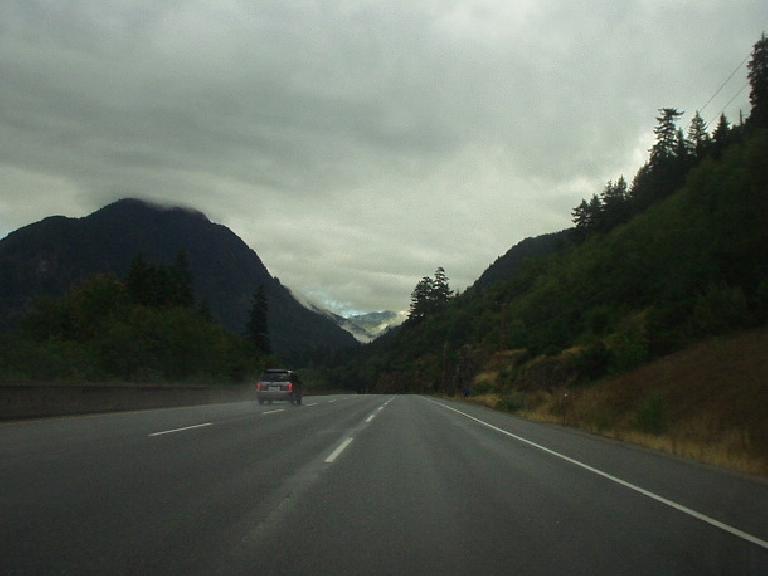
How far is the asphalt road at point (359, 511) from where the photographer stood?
20.0 feet

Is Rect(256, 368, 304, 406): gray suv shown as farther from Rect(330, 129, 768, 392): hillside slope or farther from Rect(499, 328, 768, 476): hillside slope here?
Rect(330, 129, 768, 392): hillside slope

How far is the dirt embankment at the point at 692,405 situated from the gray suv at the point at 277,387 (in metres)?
12.1

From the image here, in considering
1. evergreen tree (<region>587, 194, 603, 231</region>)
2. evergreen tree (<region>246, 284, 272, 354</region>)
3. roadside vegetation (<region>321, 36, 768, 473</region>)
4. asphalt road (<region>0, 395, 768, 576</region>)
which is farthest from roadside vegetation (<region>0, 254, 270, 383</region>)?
evergreen tree (<region>587, 194, 603, 231</region>)

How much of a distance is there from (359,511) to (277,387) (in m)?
30.1

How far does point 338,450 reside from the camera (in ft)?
48.1

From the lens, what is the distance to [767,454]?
649 inches

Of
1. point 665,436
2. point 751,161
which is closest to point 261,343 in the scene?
point 751,161

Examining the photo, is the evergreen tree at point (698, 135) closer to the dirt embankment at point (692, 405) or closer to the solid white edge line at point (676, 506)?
the dirt embankment at point (692, 405)

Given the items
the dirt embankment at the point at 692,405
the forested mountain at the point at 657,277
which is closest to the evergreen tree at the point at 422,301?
the forested mountain at the point at 657,277

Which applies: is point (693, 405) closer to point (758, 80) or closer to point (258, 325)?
point (758, 80)

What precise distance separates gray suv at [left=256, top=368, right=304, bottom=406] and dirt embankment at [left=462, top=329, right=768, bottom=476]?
12.1 m

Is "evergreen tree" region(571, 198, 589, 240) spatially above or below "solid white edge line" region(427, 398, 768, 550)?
above

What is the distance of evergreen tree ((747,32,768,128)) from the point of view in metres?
89.9

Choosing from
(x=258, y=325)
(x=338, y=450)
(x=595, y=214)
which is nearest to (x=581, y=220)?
(x=595, y=214)
